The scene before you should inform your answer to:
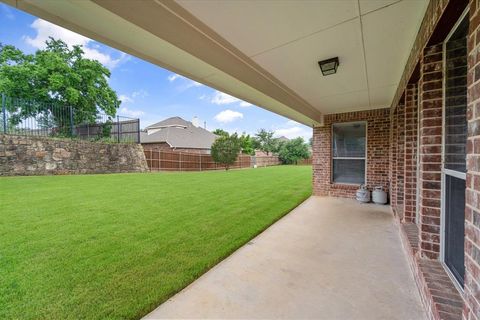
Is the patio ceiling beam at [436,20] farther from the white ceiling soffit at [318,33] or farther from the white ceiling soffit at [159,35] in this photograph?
the white ceiling soffit at [159,35]

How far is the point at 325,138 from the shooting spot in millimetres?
6652

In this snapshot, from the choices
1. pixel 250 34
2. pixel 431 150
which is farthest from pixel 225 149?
pixel 431 150

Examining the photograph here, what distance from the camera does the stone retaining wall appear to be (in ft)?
28.8

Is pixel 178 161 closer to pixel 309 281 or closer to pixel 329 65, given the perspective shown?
pixel 329 65

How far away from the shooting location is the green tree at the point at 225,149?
17703mm

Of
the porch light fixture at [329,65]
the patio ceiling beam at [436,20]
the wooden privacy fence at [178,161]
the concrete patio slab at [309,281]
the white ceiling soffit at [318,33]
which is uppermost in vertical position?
the white ceiling soffit at [318,33]

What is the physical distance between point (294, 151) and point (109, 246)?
Result: 2747 centimetres

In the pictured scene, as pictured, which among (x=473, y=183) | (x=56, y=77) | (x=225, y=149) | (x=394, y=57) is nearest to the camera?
(x=473, y=183)

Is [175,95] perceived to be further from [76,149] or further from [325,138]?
[325,138]

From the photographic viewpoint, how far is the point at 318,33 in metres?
2.22

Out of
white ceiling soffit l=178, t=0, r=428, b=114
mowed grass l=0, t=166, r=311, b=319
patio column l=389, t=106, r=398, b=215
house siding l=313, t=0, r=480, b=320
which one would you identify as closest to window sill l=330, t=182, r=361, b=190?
patio column l=389, t=106, r=398, b=215

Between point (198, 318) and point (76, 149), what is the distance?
12075 mm

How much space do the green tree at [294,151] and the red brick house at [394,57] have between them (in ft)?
84.4

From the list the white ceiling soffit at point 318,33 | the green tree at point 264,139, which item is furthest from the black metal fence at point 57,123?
the green tree at point 264,139
